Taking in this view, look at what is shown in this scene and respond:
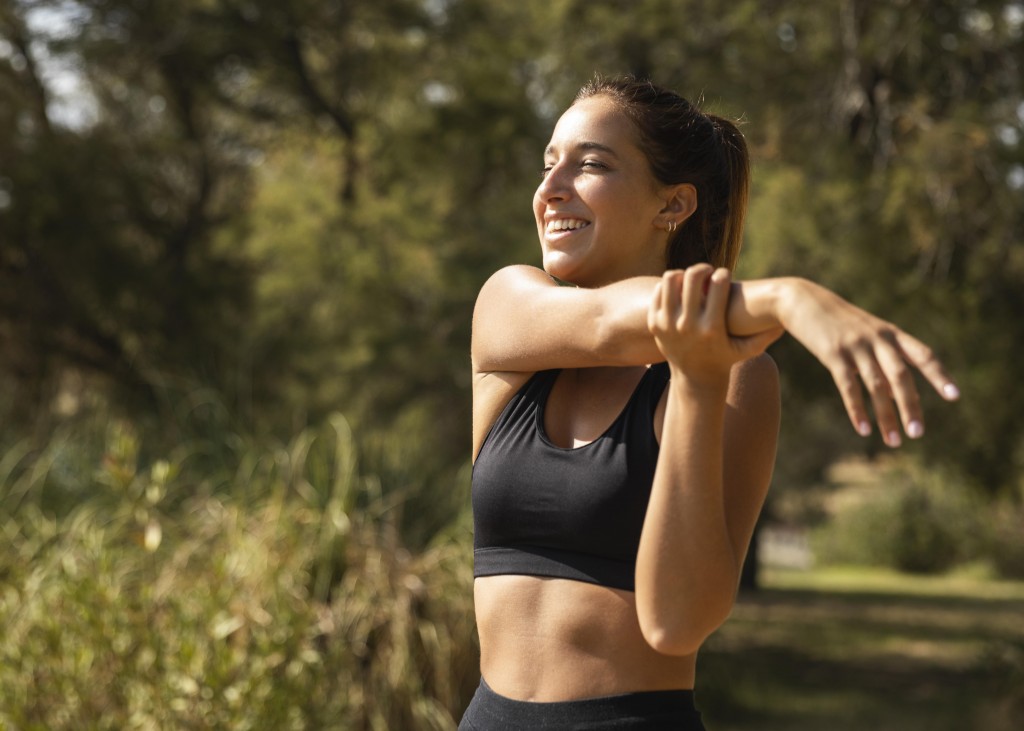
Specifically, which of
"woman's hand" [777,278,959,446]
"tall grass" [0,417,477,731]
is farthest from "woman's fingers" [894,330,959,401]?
"tall grass" [0,417,477,731]

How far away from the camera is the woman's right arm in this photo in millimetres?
1291

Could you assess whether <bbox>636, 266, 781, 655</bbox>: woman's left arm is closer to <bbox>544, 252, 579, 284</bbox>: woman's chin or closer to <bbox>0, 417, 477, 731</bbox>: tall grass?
<bbox>544, 252, 579, 284</bbox>: woman's chin

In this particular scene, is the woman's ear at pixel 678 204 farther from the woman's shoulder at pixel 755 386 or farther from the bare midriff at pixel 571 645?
the bare midriff at pixel 571 645

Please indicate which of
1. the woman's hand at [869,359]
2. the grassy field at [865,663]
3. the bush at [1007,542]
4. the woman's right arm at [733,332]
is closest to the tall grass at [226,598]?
the woman's right arm at [733,332]

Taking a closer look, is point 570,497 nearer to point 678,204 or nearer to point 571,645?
point 571,645

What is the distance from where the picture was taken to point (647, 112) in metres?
2.02

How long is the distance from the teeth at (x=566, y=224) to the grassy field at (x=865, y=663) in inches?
285

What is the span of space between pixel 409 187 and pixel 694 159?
28.4ft

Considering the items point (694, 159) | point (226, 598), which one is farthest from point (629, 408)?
point (226, 598)

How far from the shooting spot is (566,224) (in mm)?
1972

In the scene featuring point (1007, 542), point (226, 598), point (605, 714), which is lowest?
point (1007, 542)

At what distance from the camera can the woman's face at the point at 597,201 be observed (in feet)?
6.41

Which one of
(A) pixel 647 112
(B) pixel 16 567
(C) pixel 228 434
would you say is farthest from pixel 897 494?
(A) pixel 647 112

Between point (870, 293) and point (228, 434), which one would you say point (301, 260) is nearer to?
point (228, 434)
